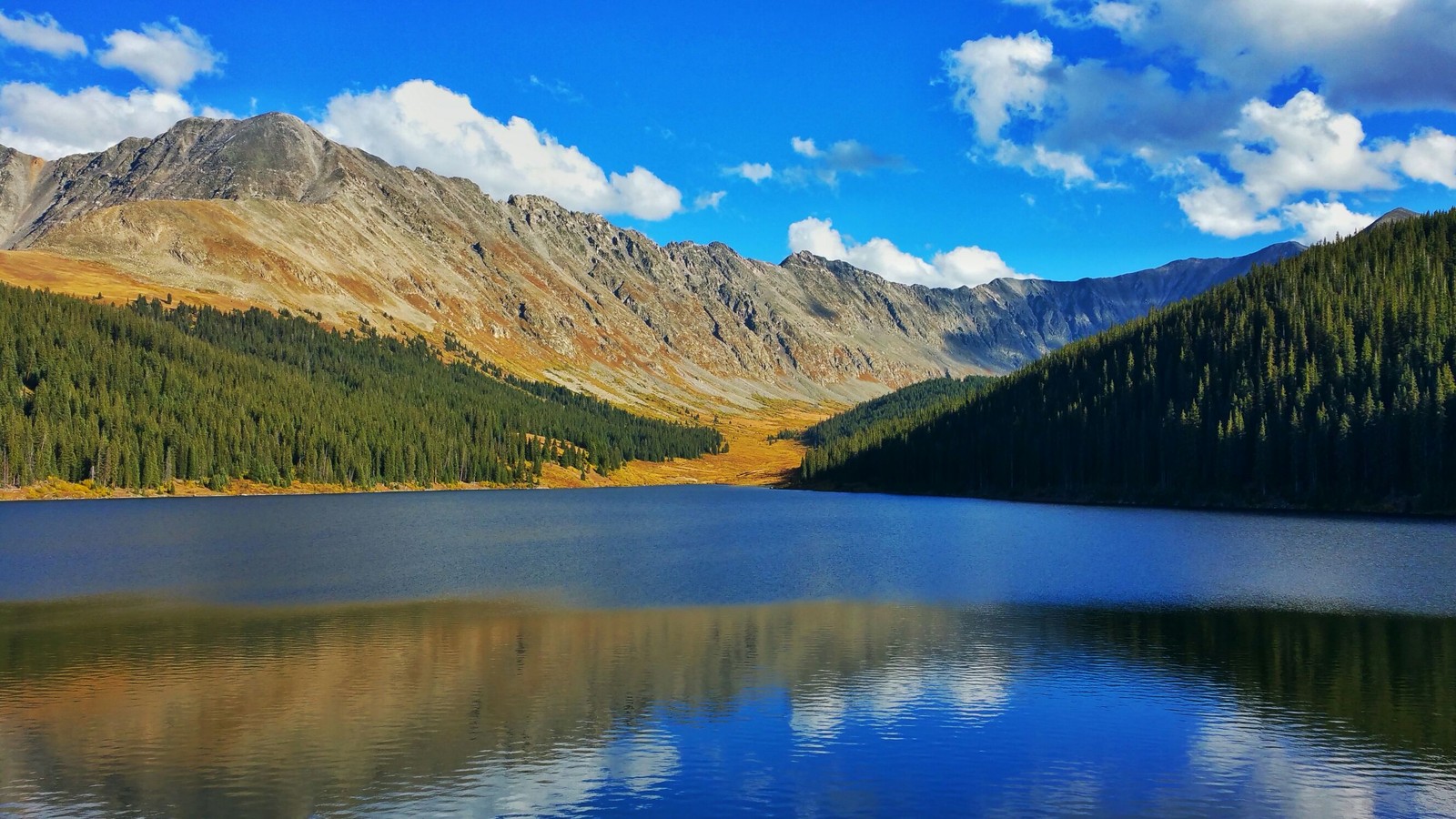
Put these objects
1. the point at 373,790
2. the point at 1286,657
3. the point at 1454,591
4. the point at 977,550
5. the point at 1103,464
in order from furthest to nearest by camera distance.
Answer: the point at 1103,464
the point at 977,550
the point at 1454,591
the point at 1286,657
the point at 373,790

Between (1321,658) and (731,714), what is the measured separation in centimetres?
2701

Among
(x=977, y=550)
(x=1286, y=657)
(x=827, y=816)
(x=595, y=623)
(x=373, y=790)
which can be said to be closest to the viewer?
(x=827, y=816)

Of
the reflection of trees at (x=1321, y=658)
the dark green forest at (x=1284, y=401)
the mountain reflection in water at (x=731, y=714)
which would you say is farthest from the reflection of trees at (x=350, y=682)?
the dark green forest at (x=1284, y=401)

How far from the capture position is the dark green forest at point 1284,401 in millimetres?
130125

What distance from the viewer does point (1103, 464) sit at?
172 meters

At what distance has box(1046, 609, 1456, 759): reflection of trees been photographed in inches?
1273

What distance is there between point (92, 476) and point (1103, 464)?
176756 millimetres

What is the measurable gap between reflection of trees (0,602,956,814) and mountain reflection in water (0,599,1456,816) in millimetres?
167

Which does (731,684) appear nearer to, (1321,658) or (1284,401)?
(1321,658)

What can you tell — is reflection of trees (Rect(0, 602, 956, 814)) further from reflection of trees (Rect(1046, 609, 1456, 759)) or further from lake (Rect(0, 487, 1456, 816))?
reflection of trees (Rect(1046, 609, 1456, 759))

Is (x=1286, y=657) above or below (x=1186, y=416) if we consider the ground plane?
below

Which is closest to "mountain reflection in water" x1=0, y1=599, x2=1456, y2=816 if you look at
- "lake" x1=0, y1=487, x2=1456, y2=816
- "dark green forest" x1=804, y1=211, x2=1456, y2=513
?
"lake" x1=0, y1=487, x2=1456, y2=816

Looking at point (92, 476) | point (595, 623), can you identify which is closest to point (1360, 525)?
point (595, 623)

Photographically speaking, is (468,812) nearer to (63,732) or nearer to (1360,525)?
(63,732)
